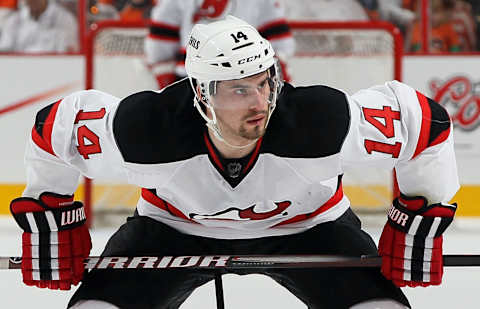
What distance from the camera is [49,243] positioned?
1869mm

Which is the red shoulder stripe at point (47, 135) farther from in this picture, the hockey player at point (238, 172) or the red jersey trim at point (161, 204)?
the red jersey trim at point (161, 204)

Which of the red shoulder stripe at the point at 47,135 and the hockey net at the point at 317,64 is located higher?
the red shoulder stripe at the point at 47,135

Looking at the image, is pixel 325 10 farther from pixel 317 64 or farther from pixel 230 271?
pixel 230 271

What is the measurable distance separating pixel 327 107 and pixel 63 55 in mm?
2352

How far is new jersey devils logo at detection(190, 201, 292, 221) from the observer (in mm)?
1850

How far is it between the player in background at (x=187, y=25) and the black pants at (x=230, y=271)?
144cm

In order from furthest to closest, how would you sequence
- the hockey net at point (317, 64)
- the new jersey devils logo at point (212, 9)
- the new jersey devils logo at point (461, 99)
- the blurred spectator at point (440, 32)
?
the blurred spectator at point (440, 32) → the new jersey devils logo at point (461, 99) → the hockey net at point (317, 64) → the new jersey devils logo at point (212, 9)

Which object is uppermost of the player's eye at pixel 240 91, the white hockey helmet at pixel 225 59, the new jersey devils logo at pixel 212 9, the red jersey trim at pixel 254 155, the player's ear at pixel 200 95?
the white hockey helmet at pixel 225 59

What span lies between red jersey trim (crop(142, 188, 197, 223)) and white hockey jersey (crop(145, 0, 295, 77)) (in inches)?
53.0

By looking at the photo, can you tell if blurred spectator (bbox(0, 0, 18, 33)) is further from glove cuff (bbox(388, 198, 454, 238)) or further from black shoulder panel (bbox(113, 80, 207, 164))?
glove cuff (bbox(388, 198, 454, 238))

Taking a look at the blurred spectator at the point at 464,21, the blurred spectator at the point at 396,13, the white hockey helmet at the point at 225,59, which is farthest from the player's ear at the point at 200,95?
the blurred spectator at the point at 464,21

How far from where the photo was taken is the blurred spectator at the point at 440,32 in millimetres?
3955

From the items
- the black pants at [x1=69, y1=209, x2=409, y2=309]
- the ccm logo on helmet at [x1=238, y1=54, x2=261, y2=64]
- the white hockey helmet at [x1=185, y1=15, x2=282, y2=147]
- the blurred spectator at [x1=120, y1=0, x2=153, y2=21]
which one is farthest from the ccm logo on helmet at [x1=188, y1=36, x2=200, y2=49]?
the blurred spectator at [x1=120, y1=0, x2=153, y2=21]

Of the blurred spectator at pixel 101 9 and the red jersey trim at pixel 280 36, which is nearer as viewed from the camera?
the red jersey trim at pixel 280 36
